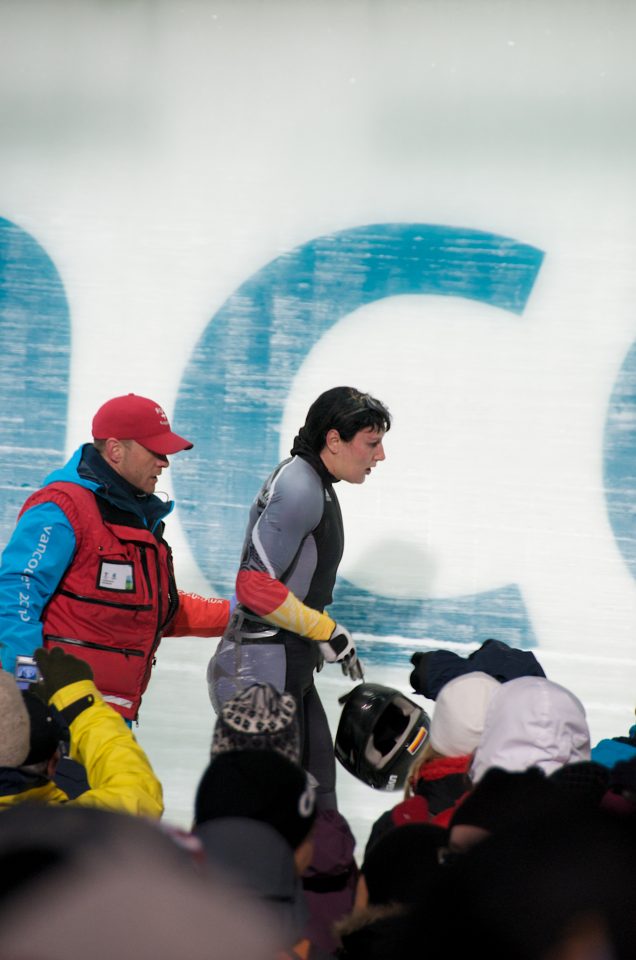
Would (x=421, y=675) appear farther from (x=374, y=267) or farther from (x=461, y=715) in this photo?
(x=374, y=267)

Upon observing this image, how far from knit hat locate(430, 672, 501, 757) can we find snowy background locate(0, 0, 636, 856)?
1724 mm

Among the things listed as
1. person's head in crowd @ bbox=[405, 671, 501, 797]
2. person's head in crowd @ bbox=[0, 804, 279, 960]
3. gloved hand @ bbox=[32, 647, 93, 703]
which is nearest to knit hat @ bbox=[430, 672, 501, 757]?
person's head in crowd @ bbox=[405, 671, 501, 797]

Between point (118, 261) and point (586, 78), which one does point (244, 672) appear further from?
point (586, 78)

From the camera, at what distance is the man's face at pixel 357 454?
9.11 feet

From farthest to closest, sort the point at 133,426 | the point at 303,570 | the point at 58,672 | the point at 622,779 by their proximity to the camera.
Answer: the point at 303,570
the point at 133,426
the point at 58,672
the point at 622,779

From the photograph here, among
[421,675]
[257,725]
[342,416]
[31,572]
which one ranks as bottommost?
[421,675]

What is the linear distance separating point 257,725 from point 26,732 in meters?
0.36

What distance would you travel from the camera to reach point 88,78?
4.12m

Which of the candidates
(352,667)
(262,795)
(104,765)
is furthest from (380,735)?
(262,795)

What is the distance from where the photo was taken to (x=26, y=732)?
1574 mm

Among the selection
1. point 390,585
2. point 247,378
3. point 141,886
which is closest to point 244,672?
point 390,585

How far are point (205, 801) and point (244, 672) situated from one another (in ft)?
4.80

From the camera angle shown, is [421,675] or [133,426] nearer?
[421,675]

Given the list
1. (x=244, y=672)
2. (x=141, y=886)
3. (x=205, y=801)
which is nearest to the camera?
(x=141, y=886)
